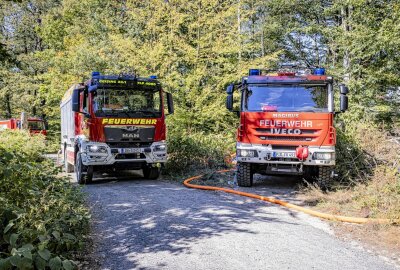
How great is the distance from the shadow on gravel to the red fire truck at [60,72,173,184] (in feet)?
3.39

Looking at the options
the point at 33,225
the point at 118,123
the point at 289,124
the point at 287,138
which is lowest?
the point at 33,225

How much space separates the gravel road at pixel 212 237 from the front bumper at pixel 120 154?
6.20ft

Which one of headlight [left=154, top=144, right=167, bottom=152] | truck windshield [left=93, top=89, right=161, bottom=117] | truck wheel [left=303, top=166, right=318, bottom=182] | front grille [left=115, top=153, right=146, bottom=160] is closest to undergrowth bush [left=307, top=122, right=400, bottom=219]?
truck wheel [left=303, top=166, right=318, bottom=182]

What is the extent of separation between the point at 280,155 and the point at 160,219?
3.57 m

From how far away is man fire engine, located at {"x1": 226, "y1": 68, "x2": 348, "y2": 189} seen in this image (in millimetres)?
8180

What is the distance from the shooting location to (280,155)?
8320 millimetres

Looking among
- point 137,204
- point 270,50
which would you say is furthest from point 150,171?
point 270,50

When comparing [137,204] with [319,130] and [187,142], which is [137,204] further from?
[187,142]

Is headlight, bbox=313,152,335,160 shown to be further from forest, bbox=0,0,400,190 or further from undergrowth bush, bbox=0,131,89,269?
undergrowth bush, bbox=0,131,89,269

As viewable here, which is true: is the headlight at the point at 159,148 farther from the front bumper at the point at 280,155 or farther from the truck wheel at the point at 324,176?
the truck wheel at the point at 324,176

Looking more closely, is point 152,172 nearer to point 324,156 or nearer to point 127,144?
point 127,144

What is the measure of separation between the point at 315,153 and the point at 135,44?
1279cm

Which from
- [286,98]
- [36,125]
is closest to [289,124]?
[286,98]

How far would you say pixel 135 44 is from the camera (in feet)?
60.5
